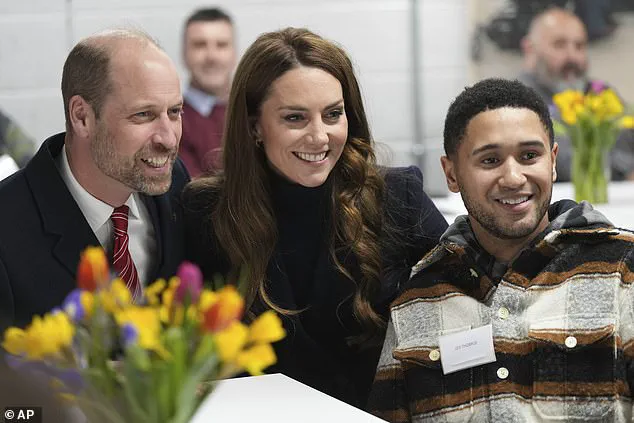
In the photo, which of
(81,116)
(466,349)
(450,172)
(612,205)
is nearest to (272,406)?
(466,349)

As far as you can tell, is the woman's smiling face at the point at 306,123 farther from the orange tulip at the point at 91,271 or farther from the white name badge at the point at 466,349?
the orange tulip at the point at 91,271

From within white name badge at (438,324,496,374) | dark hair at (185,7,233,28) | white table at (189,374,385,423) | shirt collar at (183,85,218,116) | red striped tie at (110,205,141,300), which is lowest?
white table at (189,374,385,423)

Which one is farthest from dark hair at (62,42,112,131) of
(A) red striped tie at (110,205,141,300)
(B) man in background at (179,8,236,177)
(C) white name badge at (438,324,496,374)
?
(B) man in background at (179,8,236,177)

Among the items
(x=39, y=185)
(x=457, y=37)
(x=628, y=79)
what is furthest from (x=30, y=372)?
(x=628, y=79)

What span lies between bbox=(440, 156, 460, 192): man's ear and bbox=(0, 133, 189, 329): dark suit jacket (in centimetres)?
82

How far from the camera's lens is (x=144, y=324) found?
1.26 m

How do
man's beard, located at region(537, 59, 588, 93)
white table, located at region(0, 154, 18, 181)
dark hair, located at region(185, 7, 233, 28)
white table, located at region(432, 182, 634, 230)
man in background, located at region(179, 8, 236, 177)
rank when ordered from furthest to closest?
man's beard, located at region(537, 59, 588, 93) → dark hair, located at region(185, 7, 233, 28) → man in background, located at region(179, 8, 236, 177) → white table, located at region(432, 182, 634, 230) → white table, located at region(0, 154, 18, 181)

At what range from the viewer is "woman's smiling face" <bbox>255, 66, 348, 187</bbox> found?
8.18ft

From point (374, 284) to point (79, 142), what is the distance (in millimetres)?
790

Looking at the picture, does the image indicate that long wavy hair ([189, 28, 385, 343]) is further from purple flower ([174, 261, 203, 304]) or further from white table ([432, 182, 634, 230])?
purple flower ([174, 261, 203, 304])

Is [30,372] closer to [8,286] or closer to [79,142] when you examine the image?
[8,286]

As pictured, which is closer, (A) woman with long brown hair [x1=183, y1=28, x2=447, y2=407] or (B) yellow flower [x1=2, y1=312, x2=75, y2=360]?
(B) yellow flower [x1=2, y1=312, x2=75, y2=360]

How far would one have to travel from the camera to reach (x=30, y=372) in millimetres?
1416

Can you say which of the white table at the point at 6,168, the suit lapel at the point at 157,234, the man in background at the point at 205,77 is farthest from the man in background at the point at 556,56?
the suit lapel at the point at 157,234
